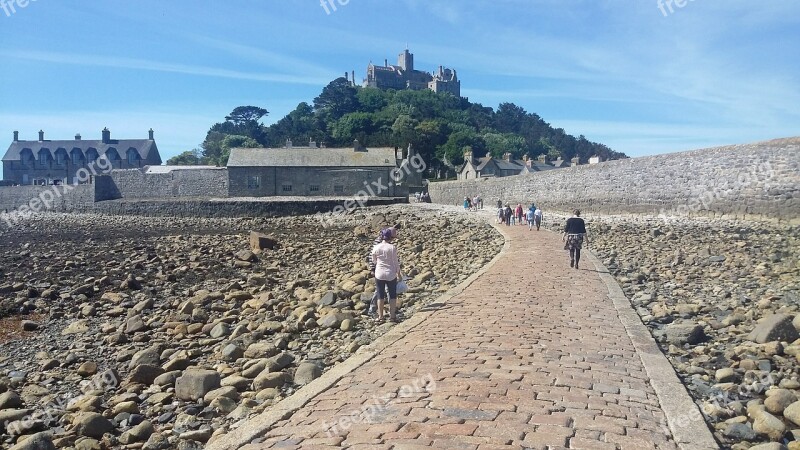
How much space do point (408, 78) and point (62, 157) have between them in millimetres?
84132

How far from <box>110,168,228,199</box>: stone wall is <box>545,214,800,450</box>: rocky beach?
39.4 meters

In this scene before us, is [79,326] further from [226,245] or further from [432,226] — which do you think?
[432,226]

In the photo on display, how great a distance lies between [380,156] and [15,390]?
4461 centimetres

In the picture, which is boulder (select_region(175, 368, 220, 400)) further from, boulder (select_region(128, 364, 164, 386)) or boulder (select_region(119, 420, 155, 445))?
boulder (select_region(128, 364, 164, 386))

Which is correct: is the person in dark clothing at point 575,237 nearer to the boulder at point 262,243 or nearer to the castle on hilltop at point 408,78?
the boulder at point 262,243

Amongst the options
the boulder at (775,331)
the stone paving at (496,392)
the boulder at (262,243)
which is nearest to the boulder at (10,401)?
the stone paving at (496,392)

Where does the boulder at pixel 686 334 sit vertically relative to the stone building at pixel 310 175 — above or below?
below

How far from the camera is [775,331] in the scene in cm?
680

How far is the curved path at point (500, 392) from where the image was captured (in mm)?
4113

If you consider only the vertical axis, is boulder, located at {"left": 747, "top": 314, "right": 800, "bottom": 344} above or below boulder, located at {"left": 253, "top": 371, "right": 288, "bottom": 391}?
above

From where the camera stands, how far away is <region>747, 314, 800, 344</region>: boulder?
267 inches

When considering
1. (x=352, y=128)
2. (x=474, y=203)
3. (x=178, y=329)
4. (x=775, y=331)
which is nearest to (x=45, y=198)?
(x=352, y=128)

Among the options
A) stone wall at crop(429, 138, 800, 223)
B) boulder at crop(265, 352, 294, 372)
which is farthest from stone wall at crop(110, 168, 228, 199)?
boulder at crop(265, 352, 294, 372)

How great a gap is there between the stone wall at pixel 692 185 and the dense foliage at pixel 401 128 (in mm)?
45555
